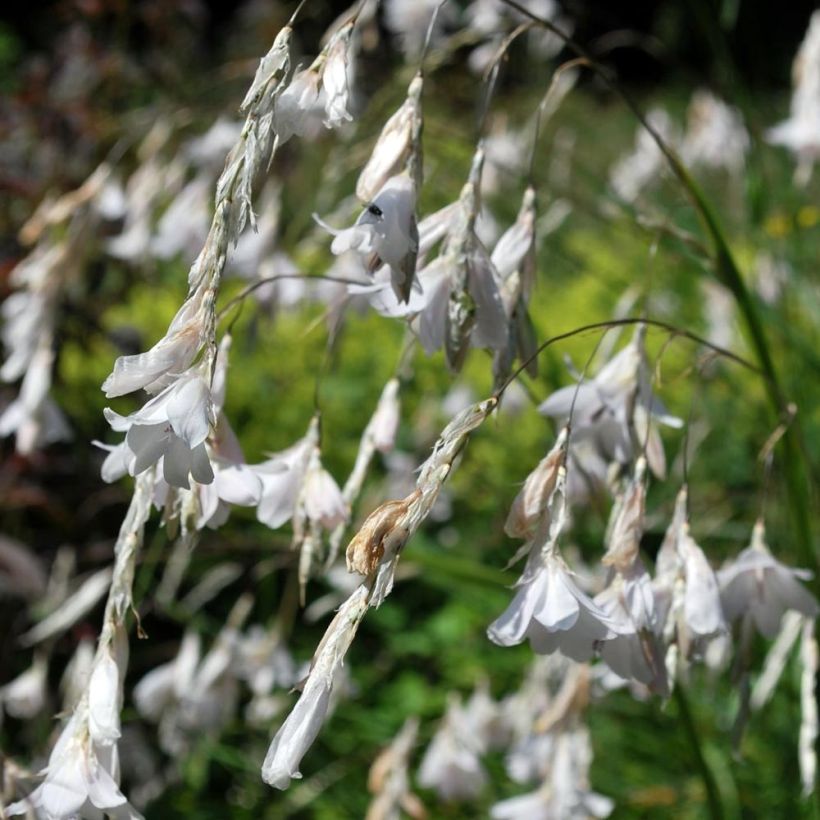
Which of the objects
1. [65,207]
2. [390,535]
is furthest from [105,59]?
[390,535]

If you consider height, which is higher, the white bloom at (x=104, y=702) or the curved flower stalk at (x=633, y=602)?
the curved flower stalk at (x=633, y=602)

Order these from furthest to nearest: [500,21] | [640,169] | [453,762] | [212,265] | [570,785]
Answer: [640,169], [500,21], [453,762], [570,785], [212,265]

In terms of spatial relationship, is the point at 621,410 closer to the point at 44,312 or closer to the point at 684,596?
the point at 684,596

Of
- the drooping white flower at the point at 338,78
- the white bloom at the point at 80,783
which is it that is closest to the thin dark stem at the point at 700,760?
the white bloom at the point at 80,783

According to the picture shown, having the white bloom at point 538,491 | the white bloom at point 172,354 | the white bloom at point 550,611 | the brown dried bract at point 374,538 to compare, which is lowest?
the white bloom at point 550,611

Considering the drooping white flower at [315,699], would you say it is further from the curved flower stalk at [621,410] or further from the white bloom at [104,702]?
the curved flower stalk at [621,410]

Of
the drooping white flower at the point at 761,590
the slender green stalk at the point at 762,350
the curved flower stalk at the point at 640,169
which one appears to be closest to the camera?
the drooping white flower at the point at 761,590

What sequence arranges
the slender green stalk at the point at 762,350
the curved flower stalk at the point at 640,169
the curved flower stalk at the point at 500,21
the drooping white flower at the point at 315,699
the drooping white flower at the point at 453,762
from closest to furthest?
the drooping white flower at the point at 315,699
the slender green stalk at the point at 762,350
the drooping white flower at the point at 453,762
the curved flower stalk at the point at 500,21
the curved flower stalk at the point at 640,169

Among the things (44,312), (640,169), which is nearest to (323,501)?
(44,312)
